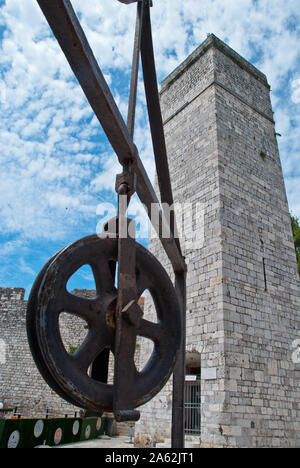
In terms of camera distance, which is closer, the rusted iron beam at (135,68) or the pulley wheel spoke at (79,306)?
the pulley wheel spoke at (79,306)

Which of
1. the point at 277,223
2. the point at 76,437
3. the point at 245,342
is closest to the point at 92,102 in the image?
the point at 245,342

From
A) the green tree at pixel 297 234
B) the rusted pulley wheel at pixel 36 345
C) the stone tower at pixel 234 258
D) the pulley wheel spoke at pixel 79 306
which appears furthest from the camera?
the green tree at pixel 297 234

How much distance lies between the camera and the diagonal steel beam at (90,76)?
156 cm

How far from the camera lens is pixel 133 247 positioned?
184 cm

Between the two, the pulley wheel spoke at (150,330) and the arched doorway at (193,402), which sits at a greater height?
the pulley wheel spoke at (150,330)

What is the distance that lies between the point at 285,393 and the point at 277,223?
4462 mm

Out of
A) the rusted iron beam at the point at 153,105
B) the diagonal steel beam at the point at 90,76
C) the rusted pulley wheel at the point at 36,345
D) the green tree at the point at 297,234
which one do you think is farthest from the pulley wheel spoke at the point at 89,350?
the green tree at the point at 297,234

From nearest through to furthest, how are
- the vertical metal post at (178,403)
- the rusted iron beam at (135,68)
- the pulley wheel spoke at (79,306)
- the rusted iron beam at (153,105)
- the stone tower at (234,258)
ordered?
the pulley wheel spoke at (79,306) → the rusted iron beam at (135,68) → the rusted iron beam at (153,105) → the vertical metal post at (178,403) → the stone tower at (234,258)

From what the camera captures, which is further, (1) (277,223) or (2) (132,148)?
(1) (277,223)

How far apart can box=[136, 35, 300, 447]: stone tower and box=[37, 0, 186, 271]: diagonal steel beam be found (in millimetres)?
6059

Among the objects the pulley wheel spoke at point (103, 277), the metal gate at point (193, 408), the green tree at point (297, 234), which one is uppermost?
the green tree at point (297, 234)

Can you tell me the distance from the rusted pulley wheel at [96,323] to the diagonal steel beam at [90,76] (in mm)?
556

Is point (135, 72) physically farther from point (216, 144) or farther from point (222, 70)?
point (222, 70)

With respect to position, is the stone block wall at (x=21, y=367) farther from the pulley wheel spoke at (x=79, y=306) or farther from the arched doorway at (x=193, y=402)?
the pulley wheel spoke at (x=79, y=306)
